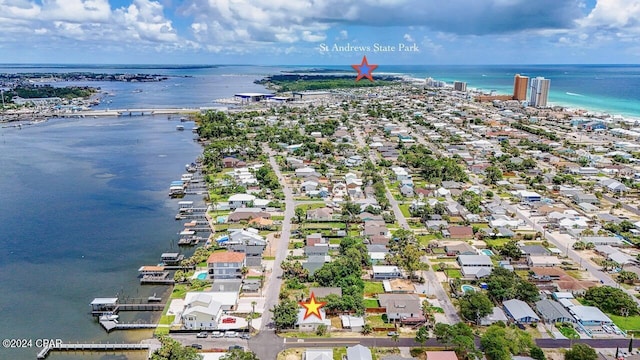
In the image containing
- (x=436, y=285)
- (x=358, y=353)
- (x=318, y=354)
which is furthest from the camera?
(x=436, y=285)

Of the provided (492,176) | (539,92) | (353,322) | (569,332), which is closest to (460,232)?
(569,332)

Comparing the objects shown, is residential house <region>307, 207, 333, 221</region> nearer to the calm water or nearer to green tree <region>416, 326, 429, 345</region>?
the calm water

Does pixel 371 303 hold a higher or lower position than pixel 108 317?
higher

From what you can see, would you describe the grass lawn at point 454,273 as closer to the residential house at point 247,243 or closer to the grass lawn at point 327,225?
the grass lawn at point 327,225

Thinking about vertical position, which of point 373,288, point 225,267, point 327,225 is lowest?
point 373,288

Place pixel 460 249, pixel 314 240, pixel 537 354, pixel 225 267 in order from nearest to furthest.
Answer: pixel 537 354 < pixel 225 267 < pixel 460 249 < pixel 314 240

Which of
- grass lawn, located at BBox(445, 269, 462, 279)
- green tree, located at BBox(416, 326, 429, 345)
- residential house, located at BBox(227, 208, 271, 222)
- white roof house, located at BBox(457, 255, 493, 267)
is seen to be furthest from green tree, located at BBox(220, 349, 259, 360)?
residential house, located at BBox(227, 208, 271, 222)

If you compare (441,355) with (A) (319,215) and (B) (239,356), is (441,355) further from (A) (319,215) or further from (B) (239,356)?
(A) (319,215)
